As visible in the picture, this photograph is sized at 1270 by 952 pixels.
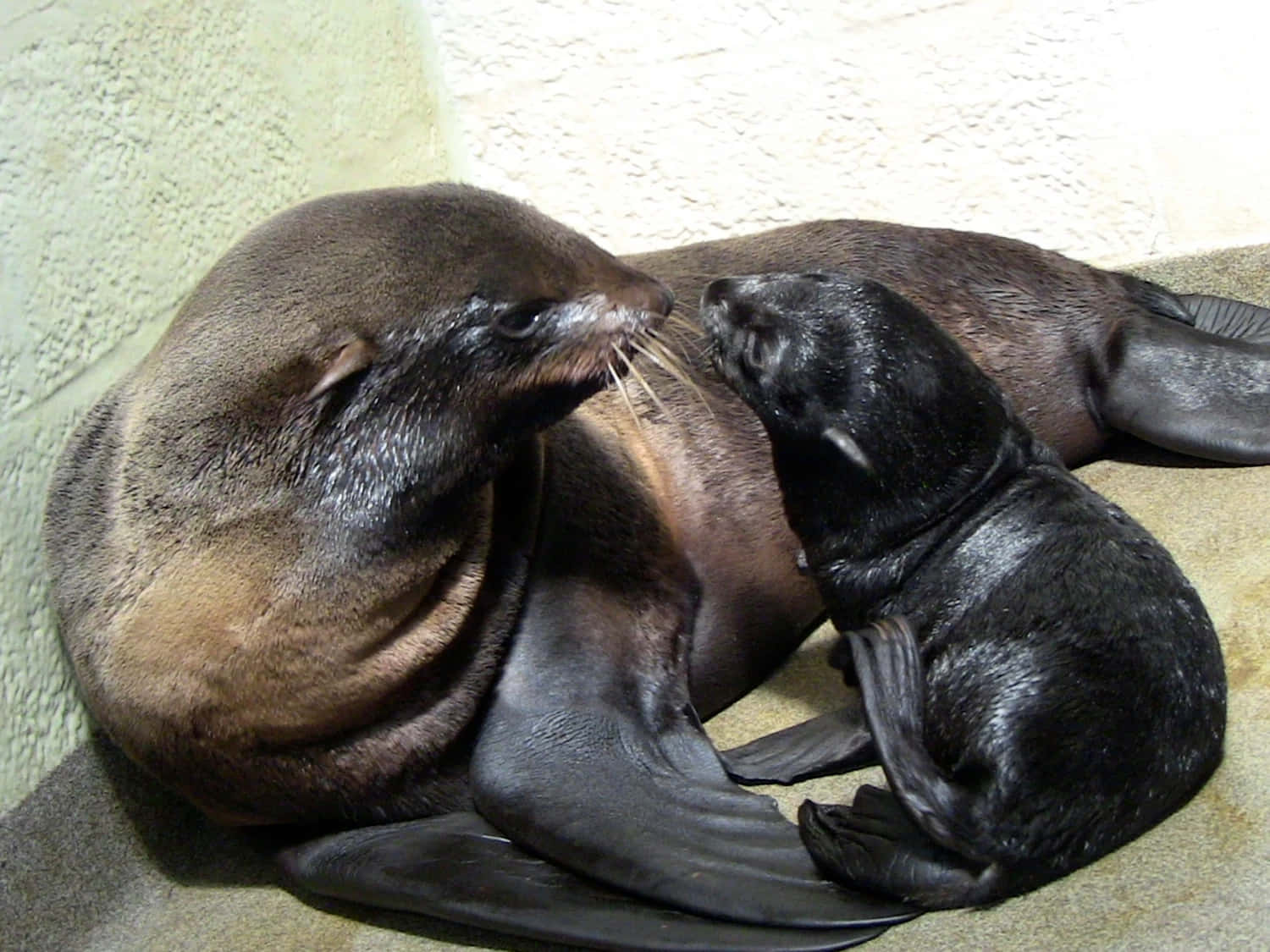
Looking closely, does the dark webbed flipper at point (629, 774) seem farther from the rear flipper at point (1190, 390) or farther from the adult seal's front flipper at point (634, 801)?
the rear flipper at point (1190, 390)

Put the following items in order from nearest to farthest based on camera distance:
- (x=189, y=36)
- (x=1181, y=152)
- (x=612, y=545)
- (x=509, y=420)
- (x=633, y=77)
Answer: (x=509, y=420) < (x=612, y=545) < (x=189, y=36) < (x=1181, y=152) < (x=633, y=77)

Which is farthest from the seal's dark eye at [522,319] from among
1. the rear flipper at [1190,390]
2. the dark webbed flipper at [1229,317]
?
the dark webbed flipper at [1229,317]

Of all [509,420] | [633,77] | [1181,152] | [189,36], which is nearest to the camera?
[509,420]

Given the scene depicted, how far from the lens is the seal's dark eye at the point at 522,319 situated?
8.50 feet

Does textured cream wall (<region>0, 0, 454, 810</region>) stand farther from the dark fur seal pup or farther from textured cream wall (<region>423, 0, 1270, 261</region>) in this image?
the dark fur seal pup

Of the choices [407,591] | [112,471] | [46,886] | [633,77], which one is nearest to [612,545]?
[407,591]

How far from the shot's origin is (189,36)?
3488mm

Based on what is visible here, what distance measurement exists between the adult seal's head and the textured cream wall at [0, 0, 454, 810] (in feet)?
0.47

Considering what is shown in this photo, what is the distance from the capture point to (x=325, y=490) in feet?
8.40

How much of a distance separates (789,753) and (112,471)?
4.25 ft

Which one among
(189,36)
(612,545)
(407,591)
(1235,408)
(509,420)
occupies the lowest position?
(1235,408)

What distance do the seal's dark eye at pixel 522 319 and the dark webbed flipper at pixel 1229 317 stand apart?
1915 millimetres

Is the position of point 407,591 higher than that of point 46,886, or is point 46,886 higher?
point 407,591

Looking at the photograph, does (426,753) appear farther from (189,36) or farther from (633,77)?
(633,77)
